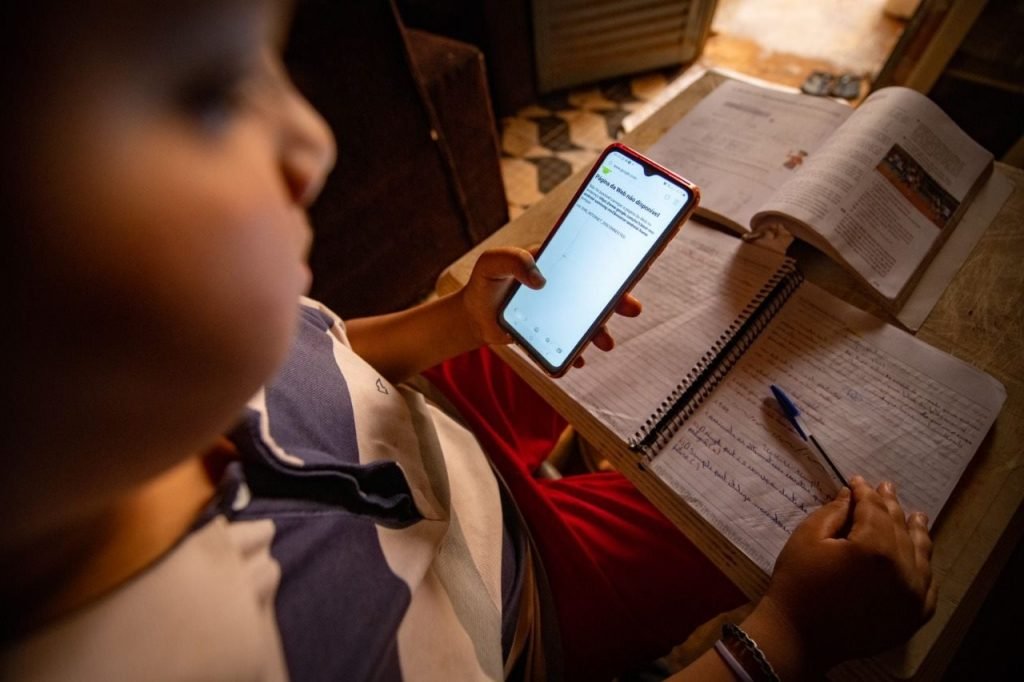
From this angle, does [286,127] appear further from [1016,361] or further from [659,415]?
[1016,361]

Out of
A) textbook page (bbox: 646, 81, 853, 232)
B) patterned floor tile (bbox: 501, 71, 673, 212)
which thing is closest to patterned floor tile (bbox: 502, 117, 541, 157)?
patterned floor tile (bbox: 501, 71, 673, 212)

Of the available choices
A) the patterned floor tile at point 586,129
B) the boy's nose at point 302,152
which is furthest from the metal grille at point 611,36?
the boy's nose at point 302,152

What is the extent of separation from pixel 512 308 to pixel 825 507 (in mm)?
401

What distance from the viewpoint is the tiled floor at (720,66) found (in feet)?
6.36

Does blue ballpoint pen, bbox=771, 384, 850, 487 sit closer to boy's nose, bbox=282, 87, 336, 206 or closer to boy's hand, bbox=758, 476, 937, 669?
boy's hand, bbox=758, 476, 937, 669

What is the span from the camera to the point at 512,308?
621 mm

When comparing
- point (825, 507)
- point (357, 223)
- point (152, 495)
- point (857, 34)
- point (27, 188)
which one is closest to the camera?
point (27, 188)

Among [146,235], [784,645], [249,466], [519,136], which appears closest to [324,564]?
[249,466]

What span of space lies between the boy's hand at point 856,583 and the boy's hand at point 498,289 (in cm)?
30

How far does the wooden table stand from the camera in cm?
43

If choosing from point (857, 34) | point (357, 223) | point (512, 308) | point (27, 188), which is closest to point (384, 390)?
point (512, 308)

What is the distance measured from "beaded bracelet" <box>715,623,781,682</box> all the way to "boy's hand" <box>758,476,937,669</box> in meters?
0.04

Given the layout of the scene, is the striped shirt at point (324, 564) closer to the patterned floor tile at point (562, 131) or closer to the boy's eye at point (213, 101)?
the boy's eye at point (213, 101)

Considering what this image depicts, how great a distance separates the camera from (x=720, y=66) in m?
2.18
